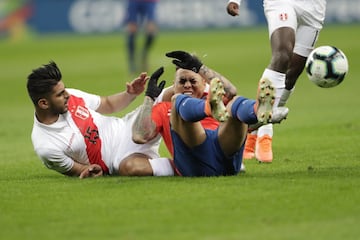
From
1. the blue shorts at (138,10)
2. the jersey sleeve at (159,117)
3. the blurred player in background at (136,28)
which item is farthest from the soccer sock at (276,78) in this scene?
the blue shorts at (138,10)

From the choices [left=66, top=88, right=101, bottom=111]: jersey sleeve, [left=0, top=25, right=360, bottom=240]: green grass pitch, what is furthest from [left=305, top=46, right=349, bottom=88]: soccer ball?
[left=66, top=88, right=101, bottom=111]: jersey sleeve

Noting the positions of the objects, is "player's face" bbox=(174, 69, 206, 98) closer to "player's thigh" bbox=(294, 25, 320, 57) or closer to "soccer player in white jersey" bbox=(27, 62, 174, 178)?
"soccer player in white jersey" bbox=(27, 62, 174, 178)

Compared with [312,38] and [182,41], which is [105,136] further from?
[182,41]

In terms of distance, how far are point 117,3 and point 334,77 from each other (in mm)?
27051

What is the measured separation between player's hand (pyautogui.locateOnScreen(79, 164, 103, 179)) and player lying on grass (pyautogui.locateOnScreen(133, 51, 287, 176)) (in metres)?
0.47

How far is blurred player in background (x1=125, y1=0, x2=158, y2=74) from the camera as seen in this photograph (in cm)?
2306

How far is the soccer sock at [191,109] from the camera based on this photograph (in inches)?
293

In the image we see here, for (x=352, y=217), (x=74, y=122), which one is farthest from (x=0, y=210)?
(x=352, y=217)

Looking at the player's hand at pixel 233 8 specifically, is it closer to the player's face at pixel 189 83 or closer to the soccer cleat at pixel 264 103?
the player's face at pixel 189 83

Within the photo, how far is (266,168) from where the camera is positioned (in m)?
8.88

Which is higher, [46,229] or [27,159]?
[46,229]

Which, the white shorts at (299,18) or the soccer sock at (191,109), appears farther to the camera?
the white shorts at (299,18)

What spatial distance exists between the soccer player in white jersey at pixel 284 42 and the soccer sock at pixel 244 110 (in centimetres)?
152

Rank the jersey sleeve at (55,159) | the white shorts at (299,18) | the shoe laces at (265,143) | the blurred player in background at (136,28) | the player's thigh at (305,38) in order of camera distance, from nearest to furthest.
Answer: the jersey sleeve at (55,159)
the white shorts at (299,18)
the shoe laces at (265,143)
the player's thigh at (305,38)
the blurred player in background at (136,28)
